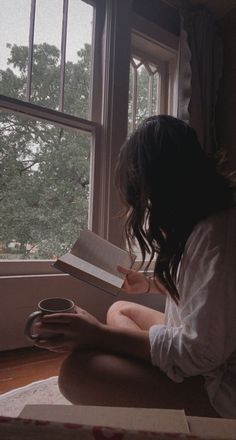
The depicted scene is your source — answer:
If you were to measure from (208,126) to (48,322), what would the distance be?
1904 mm

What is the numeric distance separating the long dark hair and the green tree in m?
0.93

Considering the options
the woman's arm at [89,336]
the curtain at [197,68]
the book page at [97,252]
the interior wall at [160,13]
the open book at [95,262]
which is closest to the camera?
the woman's arm at [89,336]

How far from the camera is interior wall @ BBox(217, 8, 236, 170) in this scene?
2.21 meters

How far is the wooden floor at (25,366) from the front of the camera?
3.80 feet

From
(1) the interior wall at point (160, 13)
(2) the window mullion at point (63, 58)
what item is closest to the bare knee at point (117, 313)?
(2) the window mullion at point (63, 58)

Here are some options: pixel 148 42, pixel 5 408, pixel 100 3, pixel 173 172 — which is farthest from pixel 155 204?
pixel 148 42

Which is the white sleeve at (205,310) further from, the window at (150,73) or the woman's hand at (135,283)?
the window at (150,73)

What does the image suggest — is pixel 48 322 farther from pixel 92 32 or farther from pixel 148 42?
pixel 148 42

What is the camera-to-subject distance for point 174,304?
0.78 meters

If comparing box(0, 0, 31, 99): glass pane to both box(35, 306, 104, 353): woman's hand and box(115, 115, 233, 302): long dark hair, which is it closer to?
box(115, 115, 233, 302): long dark hair

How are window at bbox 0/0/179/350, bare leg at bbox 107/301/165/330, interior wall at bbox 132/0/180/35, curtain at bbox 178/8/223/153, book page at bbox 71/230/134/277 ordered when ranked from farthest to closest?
1. curtain at bbox 178/8/223/153
2. interior wall at bbox 132/0/180/35
3. window at bbox 0/0/179/350
4. bare leg at bbox 107/301/165/330
5. book page at bbox 71/230/134/277

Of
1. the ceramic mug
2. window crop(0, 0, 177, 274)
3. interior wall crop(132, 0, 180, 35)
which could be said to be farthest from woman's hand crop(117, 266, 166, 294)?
interior wall crop(132, 0, 180, 35)

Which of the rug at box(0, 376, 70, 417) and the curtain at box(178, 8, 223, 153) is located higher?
the curtain at box(178, 8, 223, 153)

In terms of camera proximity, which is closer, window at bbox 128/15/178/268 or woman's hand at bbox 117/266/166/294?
woman's hand at bbox 117/266/166/294
